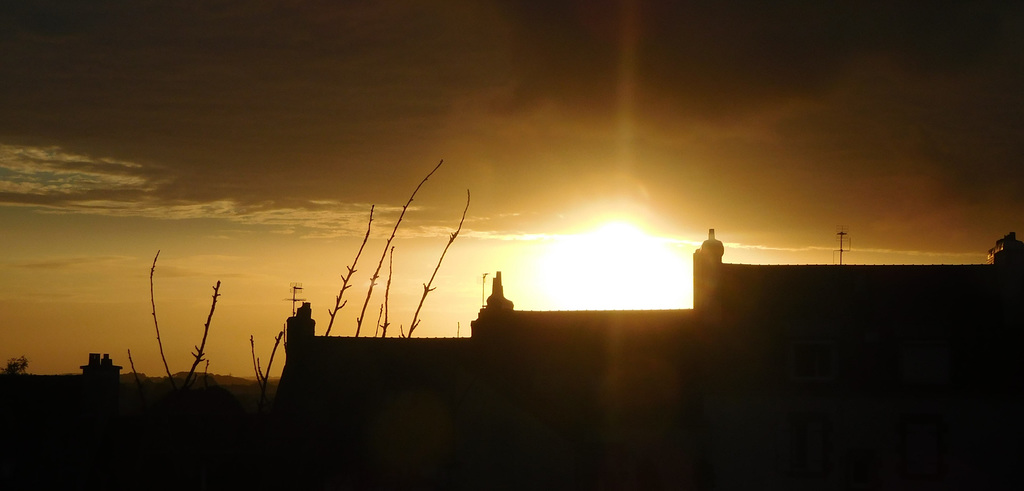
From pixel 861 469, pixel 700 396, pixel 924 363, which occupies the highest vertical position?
pixel 924 363

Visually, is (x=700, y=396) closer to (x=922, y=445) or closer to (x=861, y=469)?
(x=861, y=469)

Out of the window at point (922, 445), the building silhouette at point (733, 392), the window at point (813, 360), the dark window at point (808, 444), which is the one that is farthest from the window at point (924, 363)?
the dark window at point (808, 444)

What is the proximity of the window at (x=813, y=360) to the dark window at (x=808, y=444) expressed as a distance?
54.0 inches

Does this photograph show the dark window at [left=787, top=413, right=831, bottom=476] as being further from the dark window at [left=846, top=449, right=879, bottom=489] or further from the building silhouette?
the dark window at [left=846, top=449, right=879, bottom=489]

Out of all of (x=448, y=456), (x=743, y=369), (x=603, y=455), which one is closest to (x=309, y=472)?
(x=448, y=456)

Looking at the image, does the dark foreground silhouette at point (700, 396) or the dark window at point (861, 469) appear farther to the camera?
the dark window at point (861, 469)

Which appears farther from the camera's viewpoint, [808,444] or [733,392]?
[733,392]

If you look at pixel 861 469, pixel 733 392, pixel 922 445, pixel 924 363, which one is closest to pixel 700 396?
pixel 733 392

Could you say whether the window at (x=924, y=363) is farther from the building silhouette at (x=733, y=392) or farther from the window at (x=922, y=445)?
the window at (x=922, y=445)

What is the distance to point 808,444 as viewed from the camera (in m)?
29.7

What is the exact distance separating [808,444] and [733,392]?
9.20 feet

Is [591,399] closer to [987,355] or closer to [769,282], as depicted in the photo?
[769,282]

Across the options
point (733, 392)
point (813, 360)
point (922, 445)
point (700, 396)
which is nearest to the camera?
point (922, 445)

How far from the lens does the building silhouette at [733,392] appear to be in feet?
90.4
